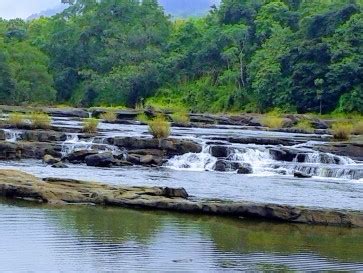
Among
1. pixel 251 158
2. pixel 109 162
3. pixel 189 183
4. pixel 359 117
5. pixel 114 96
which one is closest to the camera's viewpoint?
pixel 189 183

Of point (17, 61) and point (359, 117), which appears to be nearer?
point (359, 117)

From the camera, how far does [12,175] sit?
21297mm

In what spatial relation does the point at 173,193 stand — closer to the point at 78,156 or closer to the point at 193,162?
the point at 78,156

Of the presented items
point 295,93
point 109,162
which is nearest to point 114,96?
point 295,93

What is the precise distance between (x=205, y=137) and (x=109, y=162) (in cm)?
858

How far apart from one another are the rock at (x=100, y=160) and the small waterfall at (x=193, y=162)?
2757 millimetres

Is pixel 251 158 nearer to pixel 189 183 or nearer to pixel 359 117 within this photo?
pixel 189 183

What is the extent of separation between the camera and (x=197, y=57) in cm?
8106

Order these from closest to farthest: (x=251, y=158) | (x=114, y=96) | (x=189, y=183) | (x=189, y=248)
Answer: (x=189, y=248), (x=189, y=183), (x=251, y=158), (x=114, y=96)

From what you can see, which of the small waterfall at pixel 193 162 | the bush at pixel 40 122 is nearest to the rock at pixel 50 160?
the small waterfall at pixel 193 162

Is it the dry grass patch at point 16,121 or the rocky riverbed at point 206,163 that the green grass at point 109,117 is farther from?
the dry grass patch at point 16,121

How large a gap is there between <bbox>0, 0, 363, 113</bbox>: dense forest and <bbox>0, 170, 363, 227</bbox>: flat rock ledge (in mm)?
44532

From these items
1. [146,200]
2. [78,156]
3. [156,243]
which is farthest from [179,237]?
[78,156]

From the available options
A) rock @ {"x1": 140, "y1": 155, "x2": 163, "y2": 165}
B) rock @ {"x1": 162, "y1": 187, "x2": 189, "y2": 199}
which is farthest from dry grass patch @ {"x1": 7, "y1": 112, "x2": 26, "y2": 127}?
rock @ {"x1": 162, "y1": 187, "x2": 189, "y2": 199}
